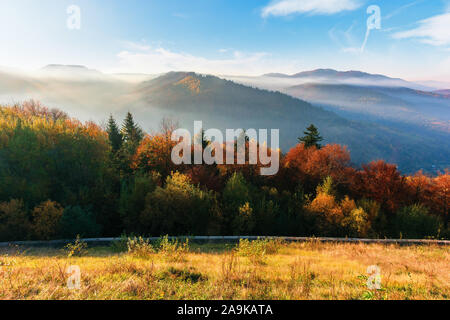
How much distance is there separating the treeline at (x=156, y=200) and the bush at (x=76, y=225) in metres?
0.07

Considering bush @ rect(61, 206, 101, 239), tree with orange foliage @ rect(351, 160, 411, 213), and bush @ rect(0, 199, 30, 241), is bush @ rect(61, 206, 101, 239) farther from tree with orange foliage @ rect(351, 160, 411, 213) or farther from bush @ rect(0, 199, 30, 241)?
tree with orange foliage @ rect(351, 160, 411, 213)

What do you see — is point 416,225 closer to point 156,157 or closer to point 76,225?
point 156,157

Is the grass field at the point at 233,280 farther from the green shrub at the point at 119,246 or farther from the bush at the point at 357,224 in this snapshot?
the bush at the point at 357,224

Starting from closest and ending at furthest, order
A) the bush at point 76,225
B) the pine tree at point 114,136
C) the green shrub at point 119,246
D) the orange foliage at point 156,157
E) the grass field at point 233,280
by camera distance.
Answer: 1. the grass field at point 233,280
2. the green shrub at point 119,246
3. the bush at point 76,225
4. the orange foliage at point 156,157
5. the pine tree at point 114,136

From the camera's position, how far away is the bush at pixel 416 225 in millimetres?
23125

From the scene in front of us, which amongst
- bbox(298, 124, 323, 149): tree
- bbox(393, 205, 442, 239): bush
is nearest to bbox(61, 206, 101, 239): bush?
bbox(393, 205, 442, 239): bush

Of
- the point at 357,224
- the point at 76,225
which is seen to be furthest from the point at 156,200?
the point at 357,224

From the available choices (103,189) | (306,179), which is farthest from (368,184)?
(103,189)

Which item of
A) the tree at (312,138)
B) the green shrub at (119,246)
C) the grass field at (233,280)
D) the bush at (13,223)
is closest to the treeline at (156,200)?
the bush at (13,223)

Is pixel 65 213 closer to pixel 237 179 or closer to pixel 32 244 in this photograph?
pixel 32 244

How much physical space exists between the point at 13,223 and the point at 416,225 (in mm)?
36178

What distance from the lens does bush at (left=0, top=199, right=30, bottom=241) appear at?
16086mm

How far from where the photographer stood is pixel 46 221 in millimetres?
16641

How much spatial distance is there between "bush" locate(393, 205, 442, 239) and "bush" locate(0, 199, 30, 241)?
33.5 m
